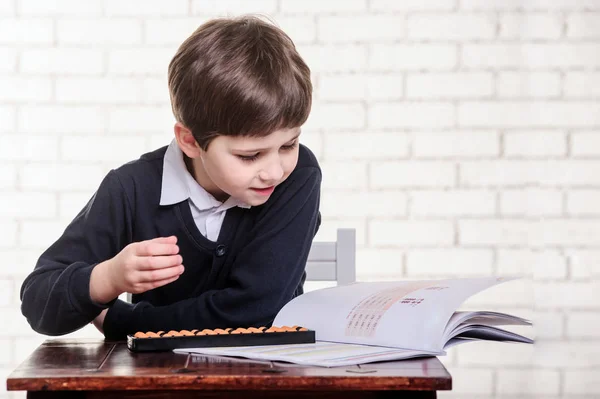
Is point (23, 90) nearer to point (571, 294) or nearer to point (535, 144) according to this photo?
point (535, 144)

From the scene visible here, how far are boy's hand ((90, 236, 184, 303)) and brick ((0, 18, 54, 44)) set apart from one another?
145 cm

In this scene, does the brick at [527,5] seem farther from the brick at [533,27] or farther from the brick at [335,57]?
the brick at [335,57]

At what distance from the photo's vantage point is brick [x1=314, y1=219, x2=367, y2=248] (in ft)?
6.81

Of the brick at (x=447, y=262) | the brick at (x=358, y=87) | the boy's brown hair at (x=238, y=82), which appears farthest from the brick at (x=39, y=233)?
the boy's brown hair at (x=238, y=82)

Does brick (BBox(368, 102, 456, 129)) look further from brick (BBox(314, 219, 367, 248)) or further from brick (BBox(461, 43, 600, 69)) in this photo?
brick (BBox(314, 219, 367, 248))

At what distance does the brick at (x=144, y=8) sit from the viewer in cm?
210

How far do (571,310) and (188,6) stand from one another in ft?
4.26

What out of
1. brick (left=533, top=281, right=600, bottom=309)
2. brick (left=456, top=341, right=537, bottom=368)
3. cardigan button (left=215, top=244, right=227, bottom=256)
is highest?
cardigan button (left=215, top=244, right=227, bottom=256)

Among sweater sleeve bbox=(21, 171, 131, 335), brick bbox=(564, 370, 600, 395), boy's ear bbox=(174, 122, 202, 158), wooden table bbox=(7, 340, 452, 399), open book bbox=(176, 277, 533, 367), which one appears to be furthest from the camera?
brick bbox=(564, 370, 600, 395)

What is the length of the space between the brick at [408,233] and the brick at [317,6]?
1.88ft

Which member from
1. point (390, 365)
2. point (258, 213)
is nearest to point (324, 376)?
point (390, 365)

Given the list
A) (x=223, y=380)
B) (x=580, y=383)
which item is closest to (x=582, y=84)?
(x=580, y=383)

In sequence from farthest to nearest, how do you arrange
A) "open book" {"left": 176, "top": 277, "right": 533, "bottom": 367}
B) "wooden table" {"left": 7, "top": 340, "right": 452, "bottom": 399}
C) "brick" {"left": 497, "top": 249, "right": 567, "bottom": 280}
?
"brick" {"left": 497, "top": 249, "right": 567, "bottom": 280} < "open book" {"left": 176, "top": 277, "right": 533, "bottom": 367} < "wooden table" {"left": 7, "top": 340, "right": 452, "bottom": 399}

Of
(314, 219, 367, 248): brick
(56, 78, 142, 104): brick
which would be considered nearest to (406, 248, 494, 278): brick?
(314, 219, 367, 248): brick
